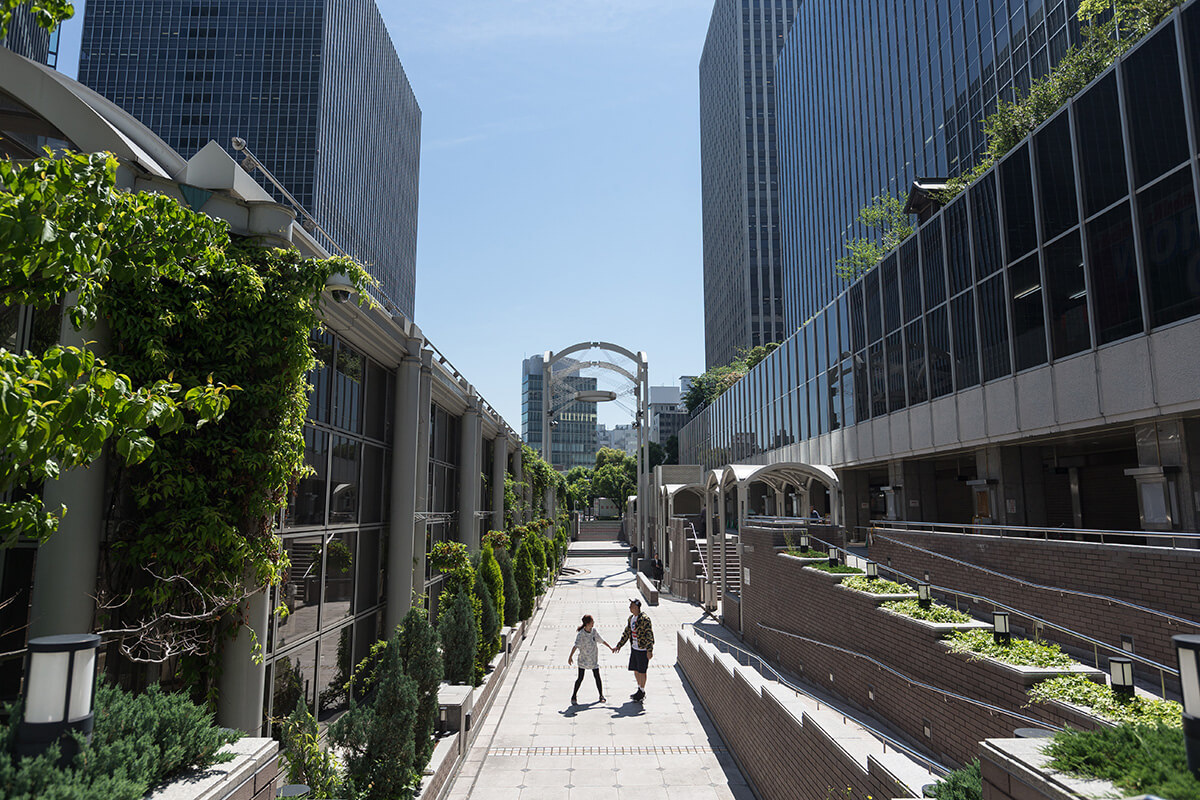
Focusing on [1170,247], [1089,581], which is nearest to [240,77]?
[1170,247]

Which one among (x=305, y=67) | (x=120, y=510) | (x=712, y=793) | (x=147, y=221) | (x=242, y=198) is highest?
(x=305, y=67)

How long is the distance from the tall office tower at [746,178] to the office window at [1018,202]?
241ft

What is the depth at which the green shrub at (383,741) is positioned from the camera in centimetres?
696

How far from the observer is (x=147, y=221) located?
4.20m

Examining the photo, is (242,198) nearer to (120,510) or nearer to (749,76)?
(120,510)

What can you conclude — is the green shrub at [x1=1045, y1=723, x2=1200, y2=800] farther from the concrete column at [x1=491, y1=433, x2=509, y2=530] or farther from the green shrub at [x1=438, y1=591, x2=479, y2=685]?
the concrete column at [x1=491, y1=433, x2=509, y2=530]

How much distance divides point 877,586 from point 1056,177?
1042 cm

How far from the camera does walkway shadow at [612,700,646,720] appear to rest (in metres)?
12.9

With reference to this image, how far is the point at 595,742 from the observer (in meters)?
11.3

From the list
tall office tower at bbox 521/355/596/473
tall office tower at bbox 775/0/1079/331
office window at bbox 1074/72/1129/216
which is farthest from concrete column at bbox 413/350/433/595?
tall office tower at bbox 521/355/596/473

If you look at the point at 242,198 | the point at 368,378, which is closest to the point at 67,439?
the point at 242,198

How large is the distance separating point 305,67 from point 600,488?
206 ft

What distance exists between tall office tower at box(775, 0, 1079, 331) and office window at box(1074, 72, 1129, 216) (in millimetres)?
15197

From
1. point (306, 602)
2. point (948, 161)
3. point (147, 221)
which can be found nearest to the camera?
point (147, 221)
